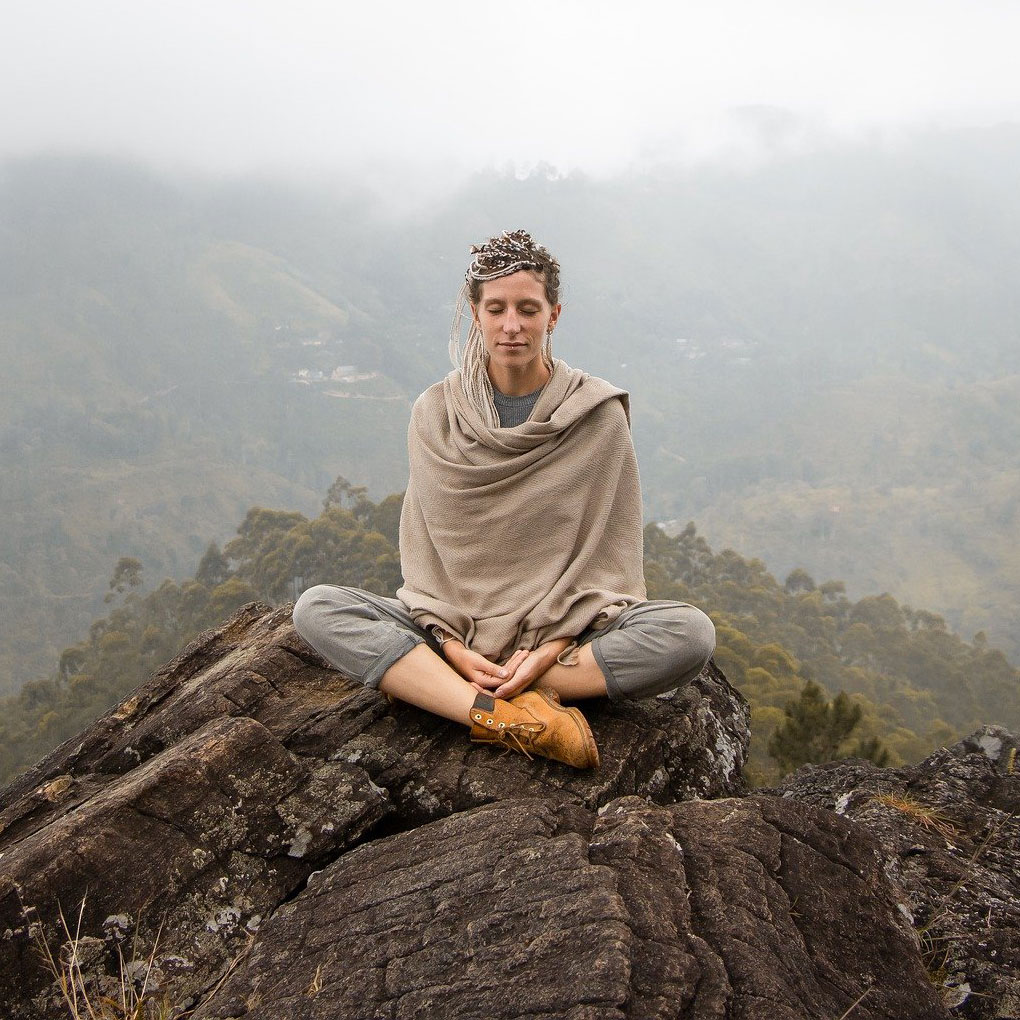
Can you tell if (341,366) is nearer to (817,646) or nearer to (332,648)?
(817,646)

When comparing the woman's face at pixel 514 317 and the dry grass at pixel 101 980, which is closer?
the dry grass at pixel 101 980

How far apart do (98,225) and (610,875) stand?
735ft

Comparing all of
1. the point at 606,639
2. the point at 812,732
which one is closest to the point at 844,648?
the point at 812,732

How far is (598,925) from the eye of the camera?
2.52 m

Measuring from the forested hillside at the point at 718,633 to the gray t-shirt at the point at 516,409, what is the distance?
28.2 m

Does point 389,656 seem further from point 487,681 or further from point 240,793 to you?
point 240,793

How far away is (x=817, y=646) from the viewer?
5128cm

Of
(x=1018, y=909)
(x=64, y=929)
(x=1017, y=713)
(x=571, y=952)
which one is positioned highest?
(x=571, y=952)

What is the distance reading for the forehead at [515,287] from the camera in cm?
427

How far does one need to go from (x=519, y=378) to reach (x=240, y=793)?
2374 millimetres

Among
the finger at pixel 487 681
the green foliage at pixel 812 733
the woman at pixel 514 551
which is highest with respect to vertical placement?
the woman at pixel 514 551

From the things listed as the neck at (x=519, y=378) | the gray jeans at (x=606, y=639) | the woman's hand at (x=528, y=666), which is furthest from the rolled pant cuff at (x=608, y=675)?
the neck at (x=519, y=378)

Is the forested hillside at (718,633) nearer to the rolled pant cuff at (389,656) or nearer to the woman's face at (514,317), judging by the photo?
the woman's face at (514,317)

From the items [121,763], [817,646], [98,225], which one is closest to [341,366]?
[98,225]
